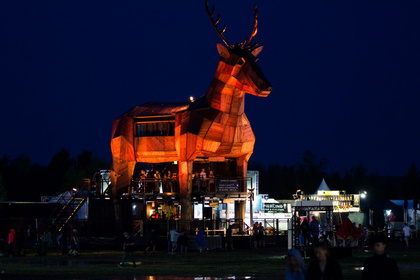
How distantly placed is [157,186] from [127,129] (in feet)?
12.8

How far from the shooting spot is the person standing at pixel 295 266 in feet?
36.0

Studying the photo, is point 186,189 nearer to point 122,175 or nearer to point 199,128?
point 199,128

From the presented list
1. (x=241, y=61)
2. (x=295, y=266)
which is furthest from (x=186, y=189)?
A: (x=295, y=266)

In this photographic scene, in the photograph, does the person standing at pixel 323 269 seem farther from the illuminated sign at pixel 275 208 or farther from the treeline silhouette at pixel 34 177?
the treeline silhouette at pixel 34 177

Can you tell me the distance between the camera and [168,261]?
3102 cm

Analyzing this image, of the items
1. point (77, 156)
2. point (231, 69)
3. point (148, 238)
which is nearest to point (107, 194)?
point (148, 238)

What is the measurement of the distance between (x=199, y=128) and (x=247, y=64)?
454 cm

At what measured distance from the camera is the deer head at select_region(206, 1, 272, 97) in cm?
3788

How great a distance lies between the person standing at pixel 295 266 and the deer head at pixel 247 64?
1059 inches

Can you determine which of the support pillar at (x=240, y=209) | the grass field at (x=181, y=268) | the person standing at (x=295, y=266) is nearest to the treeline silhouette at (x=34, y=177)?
the support pillar at (x=240, y=209)

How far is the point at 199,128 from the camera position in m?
40.6

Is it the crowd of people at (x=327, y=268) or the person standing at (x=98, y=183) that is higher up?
the person standing at (x=98, y=183)

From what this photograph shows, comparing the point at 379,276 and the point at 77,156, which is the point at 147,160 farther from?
the point at 77,156

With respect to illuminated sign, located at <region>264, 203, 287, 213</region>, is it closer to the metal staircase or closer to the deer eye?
the metal staircase
